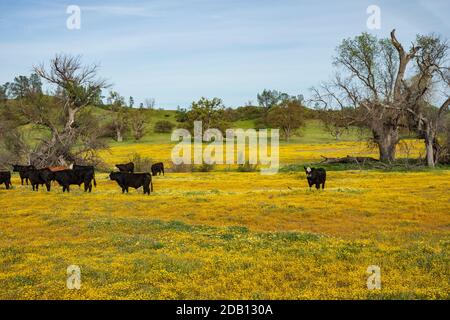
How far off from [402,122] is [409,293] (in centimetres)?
4349

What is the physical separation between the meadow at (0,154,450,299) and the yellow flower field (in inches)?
1.6

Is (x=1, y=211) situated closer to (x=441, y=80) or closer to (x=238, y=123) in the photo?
(x=441, y=80)

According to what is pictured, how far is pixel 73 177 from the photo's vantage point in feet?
99.4

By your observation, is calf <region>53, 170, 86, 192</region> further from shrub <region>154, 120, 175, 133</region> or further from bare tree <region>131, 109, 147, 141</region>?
shrub <region>154, 120, 175, 133</region>

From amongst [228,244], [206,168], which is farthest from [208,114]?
[228,244]

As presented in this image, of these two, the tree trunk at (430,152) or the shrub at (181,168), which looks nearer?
the tree trunk at (430,152)

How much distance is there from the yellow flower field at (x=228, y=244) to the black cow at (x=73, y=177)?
2.03 metres

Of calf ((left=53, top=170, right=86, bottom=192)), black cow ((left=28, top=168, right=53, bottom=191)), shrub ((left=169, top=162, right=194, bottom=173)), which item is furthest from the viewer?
shrub ((left=169, top=162, right=194, bottom=173))

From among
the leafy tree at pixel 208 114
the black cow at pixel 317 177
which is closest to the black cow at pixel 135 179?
the black cow at pixel 317 177

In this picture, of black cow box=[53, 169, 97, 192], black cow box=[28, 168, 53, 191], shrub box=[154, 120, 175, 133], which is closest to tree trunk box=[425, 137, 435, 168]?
black cow box=[53, 169, 97, 192]

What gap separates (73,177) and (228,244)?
1882 centimetres

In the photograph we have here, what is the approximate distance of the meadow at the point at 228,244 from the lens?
34.2 ft

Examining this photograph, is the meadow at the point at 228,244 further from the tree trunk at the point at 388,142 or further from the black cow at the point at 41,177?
the tree trunk at the point at 388,142

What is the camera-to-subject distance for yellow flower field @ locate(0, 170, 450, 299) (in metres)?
10.4
